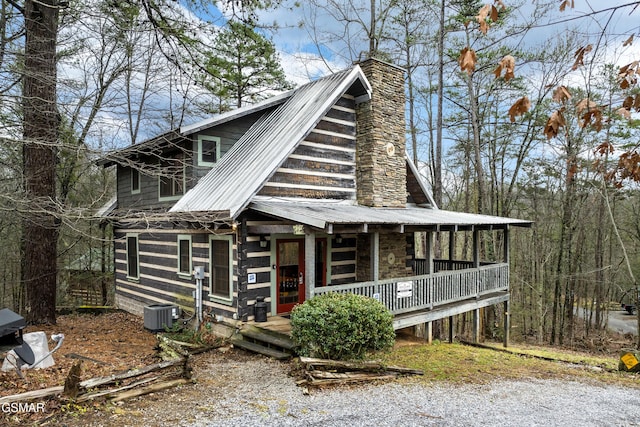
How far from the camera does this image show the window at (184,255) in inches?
484

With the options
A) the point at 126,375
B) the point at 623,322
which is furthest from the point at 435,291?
the point at 623,322

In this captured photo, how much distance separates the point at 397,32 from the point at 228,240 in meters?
16.0

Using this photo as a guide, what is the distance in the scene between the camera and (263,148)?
11594 mm

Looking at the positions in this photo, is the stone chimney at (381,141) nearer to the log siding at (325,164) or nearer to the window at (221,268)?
the log siding at (325,164)

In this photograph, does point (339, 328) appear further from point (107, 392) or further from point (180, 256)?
point (180, 256)

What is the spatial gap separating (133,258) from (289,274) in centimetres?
723

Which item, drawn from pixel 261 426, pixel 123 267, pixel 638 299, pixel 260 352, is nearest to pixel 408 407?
pixel 261 426

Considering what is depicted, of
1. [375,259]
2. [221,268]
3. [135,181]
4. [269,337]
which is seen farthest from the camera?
[135,181]

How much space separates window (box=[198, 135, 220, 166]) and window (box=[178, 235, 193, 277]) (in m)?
2.31

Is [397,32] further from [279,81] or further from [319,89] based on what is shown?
[319,89]

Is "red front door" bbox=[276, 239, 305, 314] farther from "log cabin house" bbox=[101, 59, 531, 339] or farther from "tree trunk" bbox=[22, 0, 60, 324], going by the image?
"tree trunk" bbox=[22, 0, 60, 324]

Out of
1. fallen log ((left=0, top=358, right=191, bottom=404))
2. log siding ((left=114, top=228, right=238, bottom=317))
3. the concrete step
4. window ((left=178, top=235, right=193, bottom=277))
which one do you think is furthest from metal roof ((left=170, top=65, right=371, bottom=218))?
fallen log ((left=0, top=358, right=191, bottom=404))

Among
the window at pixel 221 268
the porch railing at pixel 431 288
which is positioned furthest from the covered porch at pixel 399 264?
the window at pixel 221 268

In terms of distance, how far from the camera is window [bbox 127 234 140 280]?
1510 cm
